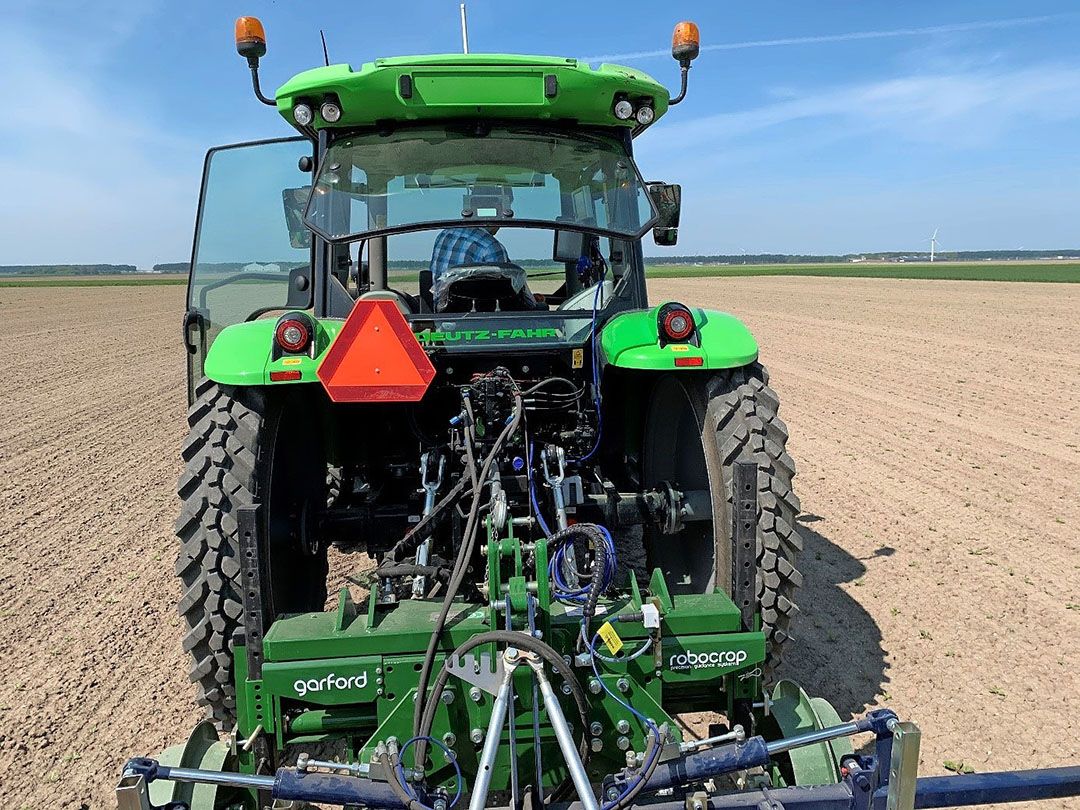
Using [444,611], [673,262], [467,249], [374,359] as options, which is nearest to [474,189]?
[467,249]

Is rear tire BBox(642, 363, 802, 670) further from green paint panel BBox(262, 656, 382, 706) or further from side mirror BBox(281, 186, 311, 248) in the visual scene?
side mirror BBox(281, 186, 311, 248)

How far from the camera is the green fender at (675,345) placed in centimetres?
315

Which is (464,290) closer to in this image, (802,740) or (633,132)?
(633,132)

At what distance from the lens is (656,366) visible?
3.11 m

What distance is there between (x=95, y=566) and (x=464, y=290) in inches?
129

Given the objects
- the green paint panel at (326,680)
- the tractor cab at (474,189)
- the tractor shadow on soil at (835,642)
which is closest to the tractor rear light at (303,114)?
the tractor cab at (474,189)

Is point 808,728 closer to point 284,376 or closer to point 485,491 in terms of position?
point 485,491

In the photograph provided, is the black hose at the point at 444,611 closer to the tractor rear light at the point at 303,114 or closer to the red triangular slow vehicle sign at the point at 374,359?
the red triangular slow vehicle sign at the point at 374,359

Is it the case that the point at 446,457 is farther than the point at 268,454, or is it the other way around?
the point at 446,457

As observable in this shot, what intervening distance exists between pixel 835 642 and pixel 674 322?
6.94 ft

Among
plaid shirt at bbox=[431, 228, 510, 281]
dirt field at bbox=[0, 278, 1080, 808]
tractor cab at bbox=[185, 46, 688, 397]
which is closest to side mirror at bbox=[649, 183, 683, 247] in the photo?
tractor cab at bbox=[185, 46, 688, 397]

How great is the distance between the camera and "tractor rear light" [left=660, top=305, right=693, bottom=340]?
3158 millimetres

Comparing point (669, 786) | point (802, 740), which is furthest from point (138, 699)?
point (802, 740)

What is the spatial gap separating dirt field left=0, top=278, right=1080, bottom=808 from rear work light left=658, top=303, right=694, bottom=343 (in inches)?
71.3
